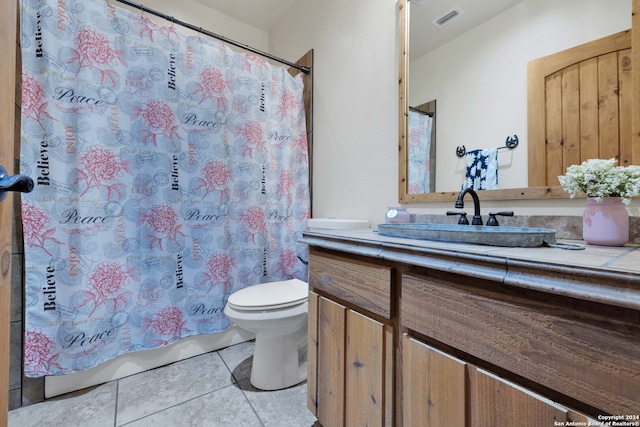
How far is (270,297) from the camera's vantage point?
1.43 m

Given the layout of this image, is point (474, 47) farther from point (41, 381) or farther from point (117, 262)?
point (41, 381)

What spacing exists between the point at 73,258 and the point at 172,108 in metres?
0.92

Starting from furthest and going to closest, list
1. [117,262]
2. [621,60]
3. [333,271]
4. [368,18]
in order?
[368,18] < [117,262] < [333,271] < [621,60]

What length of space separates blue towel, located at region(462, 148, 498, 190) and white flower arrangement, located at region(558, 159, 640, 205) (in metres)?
0.32

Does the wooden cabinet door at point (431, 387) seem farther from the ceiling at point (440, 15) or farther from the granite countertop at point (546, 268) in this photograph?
the ceiling at point (440, 15)

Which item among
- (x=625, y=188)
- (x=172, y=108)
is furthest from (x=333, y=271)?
(x=172, y=108)

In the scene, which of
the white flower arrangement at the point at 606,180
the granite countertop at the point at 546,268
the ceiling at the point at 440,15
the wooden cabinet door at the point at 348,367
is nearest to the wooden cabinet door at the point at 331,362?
the wooden cabinet door at the point at 348,367

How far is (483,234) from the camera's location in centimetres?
68

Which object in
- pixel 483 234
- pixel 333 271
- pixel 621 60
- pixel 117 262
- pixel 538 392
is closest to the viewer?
pixel 538 392

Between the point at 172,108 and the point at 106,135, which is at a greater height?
the point at 172,108

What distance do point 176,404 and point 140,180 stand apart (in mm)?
1143

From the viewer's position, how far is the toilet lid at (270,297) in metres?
1.34

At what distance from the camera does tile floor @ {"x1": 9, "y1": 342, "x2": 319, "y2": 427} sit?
3.93ft

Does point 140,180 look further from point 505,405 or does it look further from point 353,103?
point 505,405
